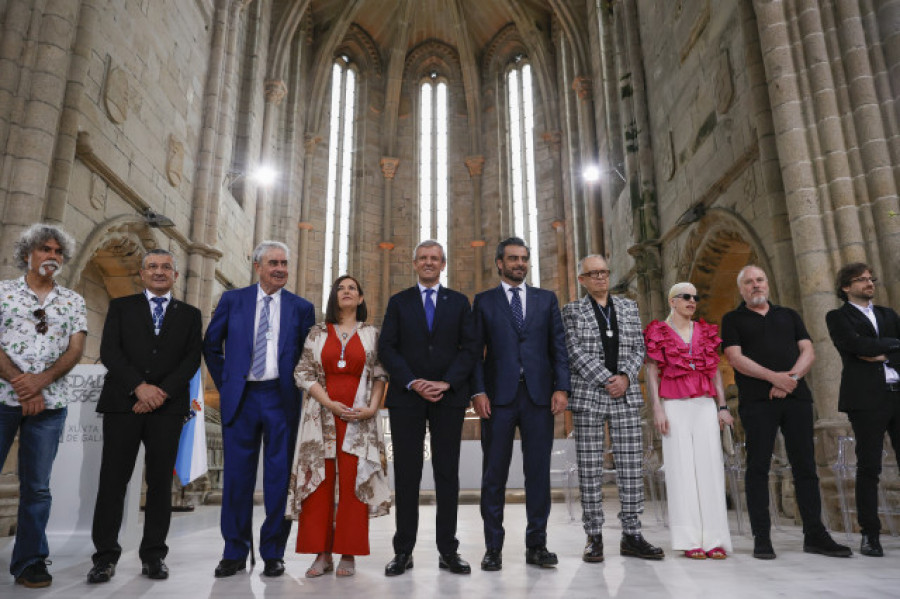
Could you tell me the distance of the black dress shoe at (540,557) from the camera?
10.2ft

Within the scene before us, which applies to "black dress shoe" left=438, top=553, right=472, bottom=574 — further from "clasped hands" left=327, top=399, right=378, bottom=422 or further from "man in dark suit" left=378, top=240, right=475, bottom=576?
"clasped hands" left=327, top=399, right=378, bottom=422

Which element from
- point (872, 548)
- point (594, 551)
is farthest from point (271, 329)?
point (872, 548)

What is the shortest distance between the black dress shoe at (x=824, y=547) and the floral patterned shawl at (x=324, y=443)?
233 cm

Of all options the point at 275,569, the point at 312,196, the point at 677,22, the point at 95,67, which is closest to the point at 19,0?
the point at 95,67

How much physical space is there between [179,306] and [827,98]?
5.50 m

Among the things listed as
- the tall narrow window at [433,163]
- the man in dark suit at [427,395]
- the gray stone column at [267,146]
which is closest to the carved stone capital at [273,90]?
the gray stone column at [267,146]

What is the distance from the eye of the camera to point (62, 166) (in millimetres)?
6352

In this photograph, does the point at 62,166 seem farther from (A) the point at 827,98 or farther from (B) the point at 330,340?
(A) the point at 827,98

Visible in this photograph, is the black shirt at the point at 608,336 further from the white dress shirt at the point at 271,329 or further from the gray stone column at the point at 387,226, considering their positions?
the gray stone column at the point at 387,226

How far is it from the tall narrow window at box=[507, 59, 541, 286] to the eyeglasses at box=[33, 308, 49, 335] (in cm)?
1539

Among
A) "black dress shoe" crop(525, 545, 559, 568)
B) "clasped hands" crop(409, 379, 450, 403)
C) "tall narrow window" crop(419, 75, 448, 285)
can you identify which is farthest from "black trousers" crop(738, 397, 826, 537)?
"tall narrow window" crop(419, 75, 448, 285)

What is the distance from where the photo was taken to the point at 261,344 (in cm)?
328

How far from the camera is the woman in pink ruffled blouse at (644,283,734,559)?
3385 mm

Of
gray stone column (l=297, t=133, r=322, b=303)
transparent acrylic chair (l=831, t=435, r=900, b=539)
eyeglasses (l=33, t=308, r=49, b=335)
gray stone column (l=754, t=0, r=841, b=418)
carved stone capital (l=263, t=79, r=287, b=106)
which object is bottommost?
transparent acrylic chair (l=831, t=435, r=900, b=539)
